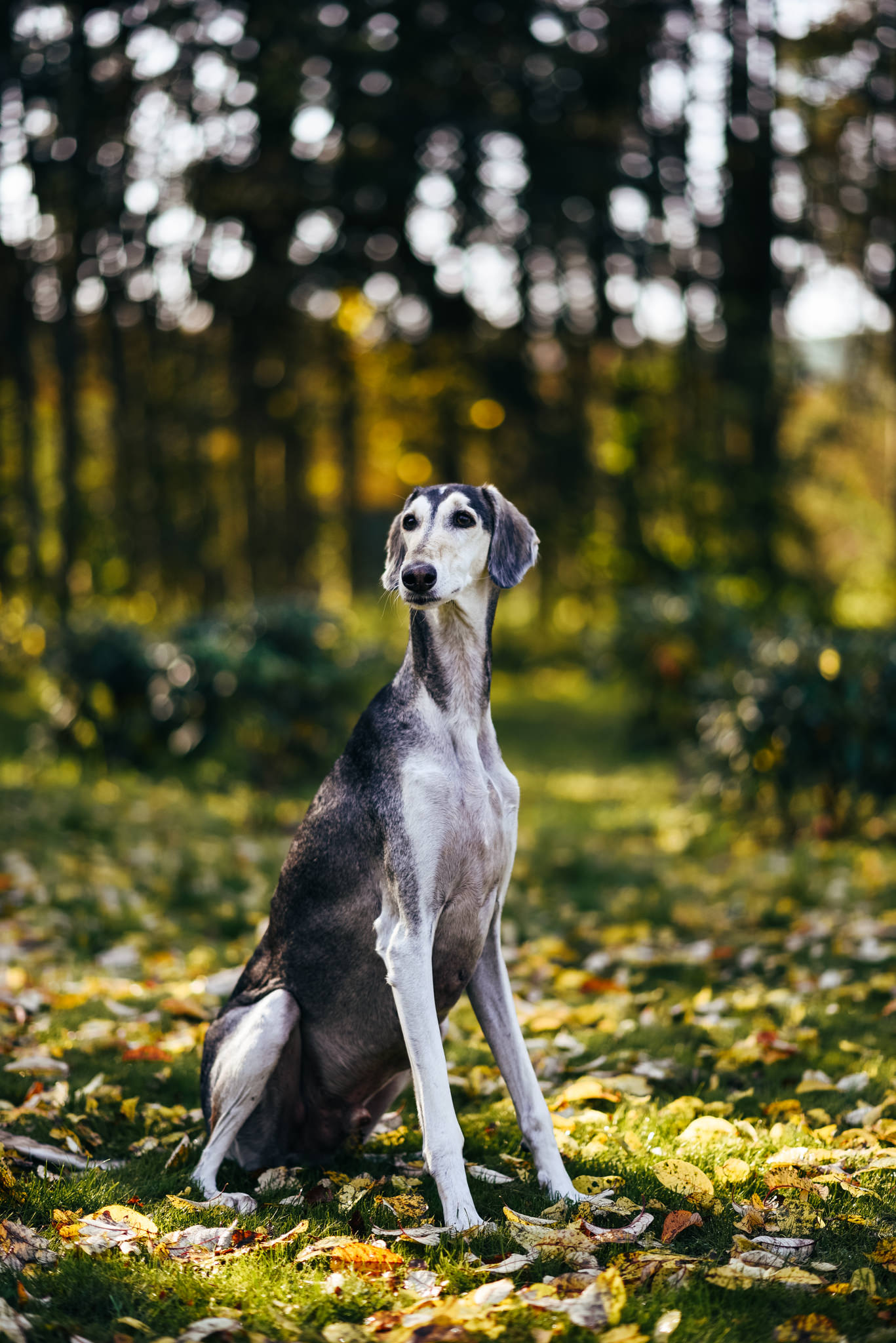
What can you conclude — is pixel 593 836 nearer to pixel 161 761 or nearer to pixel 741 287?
pixel 161 761

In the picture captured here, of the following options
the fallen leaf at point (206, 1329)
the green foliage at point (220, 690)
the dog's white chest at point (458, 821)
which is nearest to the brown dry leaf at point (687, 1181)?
the dog's white chest at point (458, 821)

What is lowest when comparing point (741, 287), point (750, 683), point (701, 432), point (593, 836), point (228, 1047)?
point (593, 836)

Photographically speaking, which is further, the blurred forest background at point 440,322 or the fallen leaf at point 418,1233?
the blurred forest background at point 440,322

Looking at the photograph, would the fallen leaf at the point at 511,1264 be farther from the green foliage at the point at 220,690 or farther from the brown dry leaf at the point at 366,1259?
the green foliage at the point at 220,690

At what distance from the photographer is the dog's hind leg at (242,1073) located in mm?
3430

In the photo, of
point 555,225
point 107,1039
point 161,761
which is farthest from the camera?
point 555,225

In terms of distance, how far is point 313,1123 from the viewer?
3.71 metres

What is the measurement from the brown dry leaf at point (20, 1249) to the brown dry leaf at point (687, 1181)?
173 centimetres

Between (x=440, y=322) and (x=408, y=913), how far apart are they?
58.2 feet

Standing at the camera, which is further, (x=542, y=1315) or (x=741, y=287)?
(x=741, y=287)

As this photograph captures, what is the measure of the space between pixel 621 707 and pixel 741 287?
24.0ft

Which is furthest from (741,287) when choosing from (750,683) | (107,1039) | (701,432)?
(107,1039)

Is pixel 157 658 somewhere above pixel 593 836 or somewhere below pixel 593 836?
above

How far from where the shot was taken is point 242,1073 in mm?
3424
